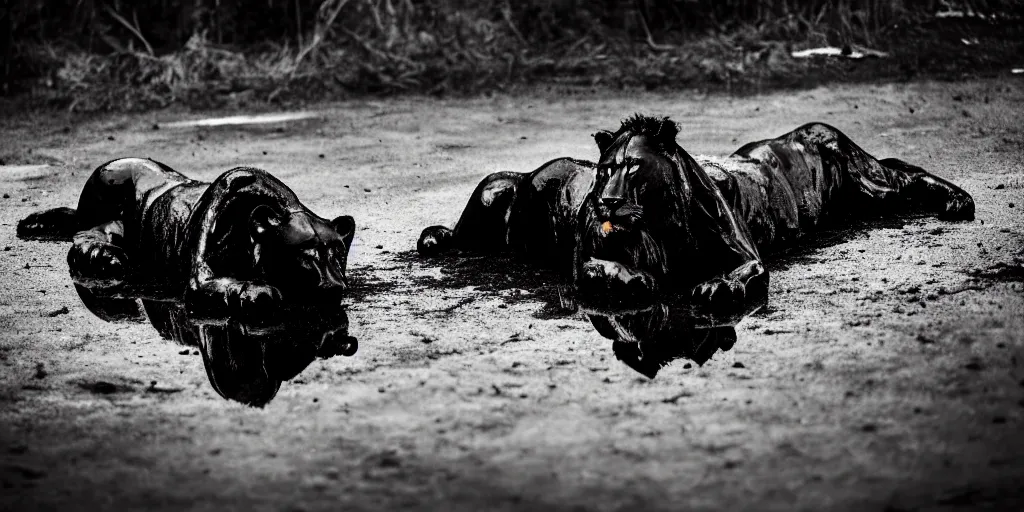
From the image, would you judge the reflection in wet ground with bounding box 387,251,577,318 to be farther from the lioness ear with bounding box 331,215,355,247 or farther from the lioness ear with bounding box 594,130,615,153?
the lioness ear with bounding box 594,130,615,153

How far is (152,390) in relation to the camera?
4.84 meters

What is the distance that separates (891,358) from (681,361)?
2.81 feet

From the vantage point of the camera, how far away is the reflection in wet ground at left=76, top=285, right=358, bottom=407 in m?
4.96

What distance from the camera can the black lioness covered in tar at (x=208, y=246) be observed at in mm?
5758

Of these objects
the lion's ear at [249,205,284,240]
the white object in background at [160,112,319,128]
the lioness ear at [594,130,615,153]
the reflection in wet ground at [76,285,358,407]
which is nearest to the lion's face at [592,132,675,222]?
the lioness ear at [594,130,615,153]

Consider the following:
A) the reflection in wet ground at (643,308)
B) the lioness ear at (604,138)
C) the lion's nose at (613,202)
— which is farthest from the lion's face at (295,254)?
the lioness ear at (604,138)

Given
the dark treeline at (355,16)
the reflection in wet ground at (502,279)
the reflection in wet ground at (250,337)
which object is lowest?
the reflection in wet ground at (502,279)

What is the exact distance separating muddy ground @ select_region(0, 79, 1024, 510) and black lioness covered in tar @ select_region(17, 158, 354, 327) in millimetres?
274

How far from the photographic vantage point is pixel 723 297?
567cm

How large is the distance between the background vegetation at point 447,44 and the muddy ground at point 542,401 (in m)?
5.86

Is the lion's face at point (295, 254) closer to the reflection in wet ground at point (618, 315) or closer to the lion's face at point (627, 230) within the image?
→ the reflection in wet ground at point (618, 315)

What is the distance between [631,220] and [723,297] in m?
0.58

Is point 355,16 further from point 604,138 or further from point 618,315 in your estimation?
point 618,315

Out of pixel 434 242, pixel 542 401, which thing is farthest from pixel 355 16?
pixel 542 401
